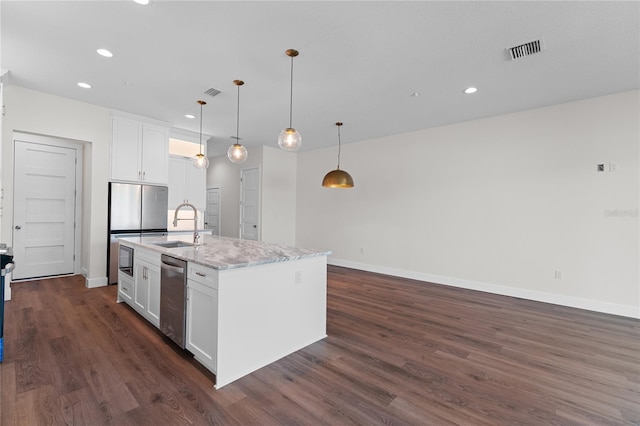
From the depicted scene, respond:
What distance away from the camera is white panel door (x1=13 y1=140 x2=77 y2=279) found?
182 inches

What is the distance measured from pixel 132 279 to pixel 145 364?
1.47 metres

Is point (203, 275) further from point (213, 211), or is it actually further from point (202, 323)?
point (213, 211)

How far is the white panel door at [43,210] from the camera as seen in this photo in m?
4.62

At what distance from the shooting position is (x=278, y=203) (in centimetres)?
746

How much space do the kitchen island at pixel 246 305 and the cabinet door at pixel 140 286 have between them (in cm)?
16

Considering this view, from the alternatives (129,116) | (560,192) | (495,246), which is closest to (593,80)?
(560,192)

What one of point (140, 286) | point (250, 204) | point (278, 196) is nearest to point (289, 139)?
point (140, 286)

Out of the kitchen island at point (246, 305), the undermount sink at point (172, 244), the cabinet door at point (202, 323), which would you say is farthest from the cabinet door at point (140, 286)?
the cabinet door at point (202, 323)

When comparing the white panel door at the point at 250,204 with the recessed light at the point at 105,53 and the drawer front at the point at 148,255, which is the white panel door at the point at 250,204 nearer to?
the drawer front at the point at 148,255

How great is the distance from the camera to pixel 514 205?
4559mm

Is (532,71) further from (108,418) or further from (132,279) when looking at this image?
(132,279)

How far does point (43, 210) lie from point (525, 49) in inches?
286

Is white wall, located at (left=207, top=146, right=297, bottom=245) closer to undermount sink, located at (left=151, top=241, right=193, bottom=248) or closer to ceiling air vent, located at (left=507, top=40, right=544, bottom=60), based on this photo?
undermount sink, located at (left=151, top=241, right=193, bottom=248)

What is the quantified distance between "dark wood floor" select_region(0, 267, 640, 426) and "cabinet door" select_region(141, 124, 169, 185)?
2.47 m
